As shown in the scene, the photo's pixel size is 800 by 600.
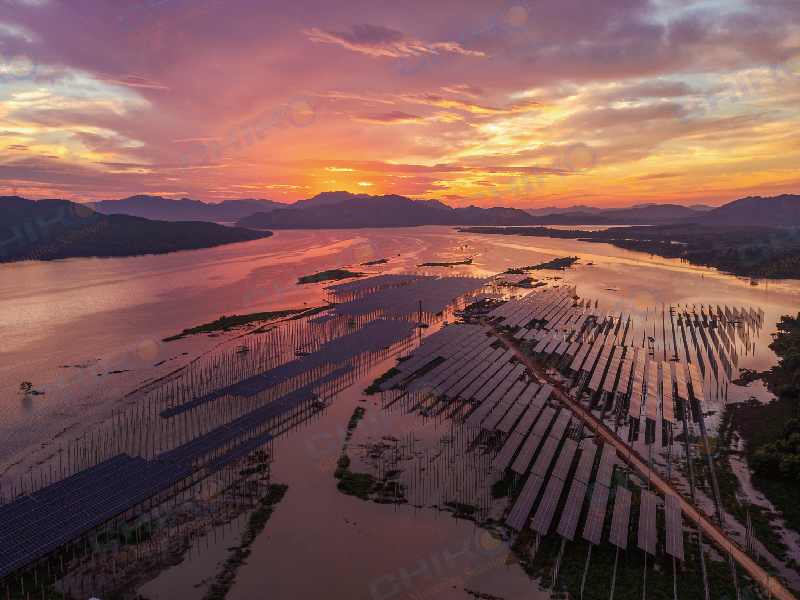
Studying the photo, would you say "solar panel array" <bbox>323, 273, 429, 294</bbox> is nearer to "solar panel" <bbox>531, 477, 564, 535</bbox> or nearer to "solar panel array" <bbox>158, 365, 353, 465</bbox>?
"solar panel array" <bbox>158, 365, 353, 465</bbox>

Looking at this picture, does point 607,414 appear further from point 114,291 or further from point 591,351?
point 114,291

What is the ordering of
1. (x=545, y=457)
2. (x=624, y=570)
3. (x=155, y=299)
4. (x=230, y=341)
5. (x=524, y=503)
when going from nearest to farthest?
(x=624, y=570)
(x=524, y=503)
(x=545, y=457)
(x=230, y=341)
(x=155, y=299)

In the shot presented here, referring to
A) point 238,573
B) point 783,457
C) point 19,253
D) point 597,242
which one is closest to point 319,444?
point 238,573

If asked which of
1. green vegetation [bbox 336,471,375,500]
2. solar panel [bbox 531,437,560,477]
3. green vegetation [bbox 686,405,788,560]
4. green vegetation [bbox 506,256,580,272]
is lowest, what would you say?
green vegetation [bbox 336,471,375,500]

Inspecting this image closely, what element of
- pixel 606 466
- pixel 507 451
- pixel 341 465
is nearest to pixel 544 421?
pixel 507 451

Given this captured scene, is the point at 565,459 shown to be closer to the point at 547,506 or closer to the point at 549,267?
the point at 547,506

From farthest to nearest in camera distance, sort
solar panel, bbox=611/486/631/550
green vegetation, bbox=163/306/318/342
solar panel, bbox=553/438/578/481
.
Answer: green vegetation, bbox=163/306/318/342 → solar panel, bbox=553/438/578/481 → solar panel, bbox=611/486/631/550

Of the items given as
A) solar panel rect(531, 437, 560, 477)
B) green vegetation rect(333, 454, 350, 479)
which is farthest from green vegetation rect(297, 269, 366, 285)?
solar panel rect(531, 437, 560, 477)
